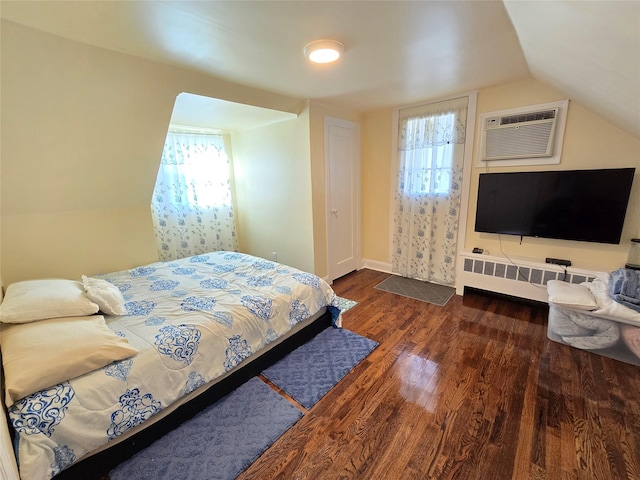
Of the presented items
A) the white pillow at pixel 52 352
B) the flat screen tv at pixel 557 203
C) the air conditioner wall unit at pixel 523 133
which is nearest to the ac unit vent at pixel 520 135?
the air conditioner wall unit at pixel 523 133

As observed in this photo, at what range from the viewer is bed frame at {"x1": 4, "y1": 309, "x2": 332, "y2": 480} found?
126 centimetres

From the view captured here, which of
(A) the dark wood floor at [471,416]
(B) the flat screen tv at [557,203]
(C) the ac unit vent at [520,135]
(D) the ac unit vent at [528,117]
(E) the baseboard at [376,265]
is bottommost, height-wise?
(A) the dark wood floor at [471,416]

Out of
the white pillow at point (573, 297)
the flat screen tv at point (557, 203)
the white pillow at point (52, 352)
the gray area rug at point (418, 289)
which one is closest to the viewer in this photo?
the white pillow at point (52, 352)

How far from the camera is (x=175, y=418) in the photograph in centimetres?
156

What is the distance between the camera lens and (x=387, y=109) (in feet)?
12.0

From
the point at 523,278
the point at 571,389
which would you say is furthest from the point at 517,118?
the point at 571,389

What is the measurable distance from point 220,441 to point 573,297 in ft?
8.90

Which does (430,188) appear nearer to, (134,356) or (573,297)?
(573,297)

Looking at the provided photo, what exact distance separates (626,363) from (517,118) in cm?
233

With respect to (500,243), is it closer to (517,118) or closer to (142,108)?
(517,118)

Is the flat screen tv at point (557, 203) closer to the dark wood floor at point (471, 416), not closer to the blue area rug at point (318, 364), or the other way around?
the dark wood floor at point (471, 416)

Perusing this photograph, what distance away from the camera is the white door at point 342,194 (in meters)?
3.49

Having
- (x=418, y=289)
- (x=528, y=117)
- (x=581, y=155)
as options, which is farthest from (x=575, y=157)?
(x=418, y=289)

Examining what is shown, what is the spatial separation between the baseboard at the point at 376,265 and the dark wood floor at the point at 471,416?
5.39ft
